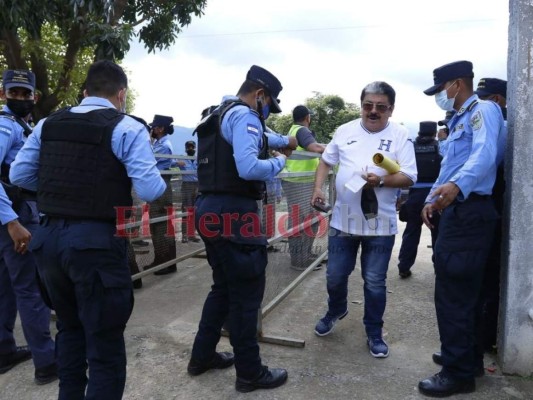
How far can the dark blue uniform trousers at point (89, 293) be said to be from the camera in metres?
2.01

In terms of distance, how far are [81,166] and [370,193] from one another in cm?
190

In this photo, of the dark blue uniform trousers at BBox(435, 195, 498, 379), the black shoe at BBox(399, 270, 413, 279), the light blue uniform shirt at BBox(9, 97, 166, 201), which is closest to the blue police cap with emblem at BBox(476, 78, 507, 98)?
the dark blue uniform trousers at BBox(435, 195, 498, 379)

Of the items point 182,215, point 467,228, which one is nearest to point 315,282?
point 182,215

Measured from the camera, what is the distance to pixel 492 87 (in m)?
3.37

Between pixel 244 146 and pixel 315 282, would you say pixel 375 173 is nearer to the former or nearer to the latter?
pixel 244 146

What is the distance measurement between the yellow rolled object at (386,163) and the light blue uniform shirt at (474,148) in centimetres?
30

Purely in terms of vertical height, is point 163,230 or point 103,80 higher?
point 103,80

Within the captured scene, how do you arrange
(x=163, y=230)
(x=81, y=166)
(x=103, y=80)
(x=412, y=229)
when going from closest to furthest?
(x=81, y=166)
(x=103, y=80)
(x=163, y=230)
(x=412, y=229)

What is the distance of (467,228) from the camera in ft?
8.36

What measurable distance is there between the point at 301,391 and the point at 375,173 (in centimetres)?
150

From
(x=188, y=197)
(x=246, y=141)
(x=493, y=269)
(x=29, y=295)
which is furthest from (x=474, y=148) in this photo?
(x=188, y=197)

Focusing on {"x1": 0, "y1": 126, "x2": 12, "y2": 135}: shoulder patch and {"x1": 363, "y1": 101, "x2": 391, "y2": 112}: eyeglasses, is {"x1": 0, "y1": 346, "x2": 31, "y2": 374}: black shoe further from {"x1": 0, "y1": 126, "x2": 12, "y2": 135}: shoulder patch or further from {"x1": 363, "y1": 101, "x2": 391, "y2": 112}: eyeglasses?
{"x1": 363, "y1": 101, "x2": 391, "y2": 112}: eyeglasses

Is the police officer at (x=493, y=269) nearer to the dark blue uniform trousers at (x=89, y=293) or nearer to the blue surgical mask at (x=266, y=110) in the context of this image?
the blue surgical mask at (x=266, y=110)

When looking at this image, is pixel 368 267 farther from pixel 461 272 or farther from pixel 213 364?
pixel 213 364
